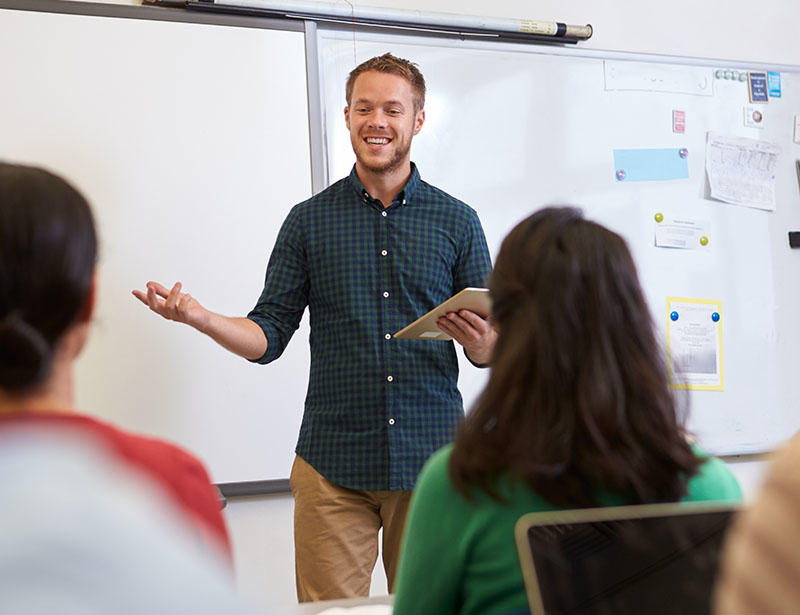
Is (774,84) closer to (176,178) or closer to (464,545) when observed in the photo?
(176,178)

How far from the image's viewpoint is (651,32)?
3.48 metres

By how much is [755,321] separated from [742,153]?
63cm

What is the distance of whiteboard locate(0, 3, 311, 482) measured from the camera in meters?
2.67

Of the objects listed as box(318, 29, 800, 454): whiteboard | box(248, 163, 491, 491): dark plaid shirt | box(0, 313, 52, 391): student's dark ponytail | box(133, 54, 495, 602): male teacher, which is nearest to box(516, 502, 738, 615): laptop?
box(0, 313, 52, 391): student's dark ponytail

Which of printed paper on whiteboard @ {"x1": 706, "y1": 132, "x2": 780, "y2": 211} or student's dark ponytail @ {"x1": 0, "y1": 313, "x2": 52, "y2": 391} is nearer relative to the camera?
student's dark ponytail @ {"x1": 0, "y1": 313, "x2": 52, "y2": 391}

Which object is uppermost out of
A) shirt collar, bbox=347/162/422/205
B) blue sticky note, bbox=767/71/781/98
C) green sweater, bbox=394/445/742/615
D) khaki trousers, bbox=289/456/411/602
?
blue sticky note, bbox=767/71/781/98

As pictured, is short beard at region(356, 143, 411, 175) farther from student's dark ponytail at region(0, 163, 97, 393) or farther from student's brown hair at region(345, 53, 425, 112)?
student's dark ponytail at region(0, 163, 97, 393)

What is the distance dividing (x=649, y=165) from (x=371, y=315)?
1558mm

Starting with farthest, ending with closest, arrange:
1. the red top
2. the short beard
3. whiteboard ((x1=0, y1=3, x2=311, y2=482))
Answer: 1. whiteboard ((x1=0, y1=3, x2=311, y2=482))
2. the short beard
3. the red top

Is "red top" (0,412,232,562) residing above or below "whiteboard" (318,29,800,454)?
below

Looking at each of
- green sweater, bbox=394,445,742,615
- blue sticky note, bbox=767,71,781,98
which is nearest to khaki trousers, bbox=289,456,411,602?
green sweater, bbox=394,445,742,615

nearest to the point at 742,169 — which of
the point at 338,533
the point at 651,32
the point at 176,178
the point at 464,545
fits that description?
the point at 651,32

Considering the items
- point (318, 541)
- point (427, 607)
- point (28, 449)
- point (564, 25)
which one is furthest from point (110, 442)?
point (564, 25)

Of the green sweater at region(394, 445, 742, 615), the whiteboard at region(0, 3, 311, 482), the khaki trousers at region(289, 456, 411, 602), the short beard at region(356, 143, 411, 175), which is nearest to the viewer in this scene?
the green sweater at region(394, 445, 742, 615)
